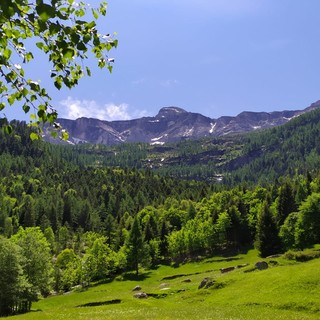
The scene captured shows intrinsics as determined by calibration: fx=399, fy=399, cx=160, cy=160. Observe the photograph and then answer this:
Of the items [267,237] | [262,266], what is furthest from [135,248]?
[262,266]

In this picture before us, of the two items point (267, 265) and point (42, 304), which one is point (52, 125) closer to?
point (267, 265)

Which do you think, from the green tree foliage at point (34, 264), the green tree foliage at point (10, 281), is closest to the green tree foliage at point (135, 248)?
the green tree foliage at point (34, 264)

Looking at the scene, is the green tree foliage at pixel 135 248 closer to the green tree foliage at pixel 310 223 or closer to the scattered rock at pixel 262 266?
the green tree foliage at pixel 310 223

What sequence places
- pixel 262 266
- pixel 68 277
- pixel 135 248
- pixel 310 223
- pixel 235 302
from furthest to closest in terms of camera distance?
pixel 135 248
pixel 68 277
pixel 310 223
pixel 262 266
pixel 235 302

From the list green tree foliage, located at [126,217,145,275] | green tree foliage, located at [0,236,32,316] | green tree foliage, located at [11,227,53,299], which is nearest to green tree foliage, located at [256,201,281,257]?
green tree foliage, located at [126,217,145,275]

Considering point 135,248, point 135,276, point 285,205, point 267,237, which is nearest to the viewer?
point 267,237

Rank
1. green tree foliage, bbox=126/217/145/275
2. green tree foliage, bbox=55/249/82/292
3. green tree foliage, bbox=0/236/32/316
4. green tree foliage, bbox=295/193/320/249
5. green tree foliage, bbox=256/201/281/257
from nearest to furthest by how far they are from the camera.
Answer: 1. green tree foliage, bbox=0/236/32/316
2. green tree foliage, bbox=295/193/320/249
3. green tree foliage, bbox=256/201/281/257
4. green tree foliage, bbox=55/249/82/292
5. green tree foliage, bbox=126/217/145/275

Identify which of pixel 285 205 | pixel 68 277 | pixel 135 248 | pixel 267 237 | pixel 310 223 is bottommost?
pixel 68 277

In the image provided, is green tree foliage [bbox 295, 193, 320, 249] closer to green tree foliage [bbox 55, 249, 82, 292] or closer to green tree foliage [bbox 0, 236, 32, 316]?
green tree foliage [bbox 55, 249, 82, 292]

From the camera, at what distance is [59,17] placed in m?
5.27

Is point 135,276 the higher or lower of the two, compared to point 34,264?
lower

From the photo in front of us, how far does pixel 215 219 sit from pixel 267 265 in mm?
62400

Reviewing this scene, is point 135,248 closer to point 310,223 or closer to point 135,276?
point 135,276

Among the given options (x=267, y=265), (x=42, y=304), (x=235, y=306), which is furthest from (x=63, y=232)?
(x=235, y=306)
